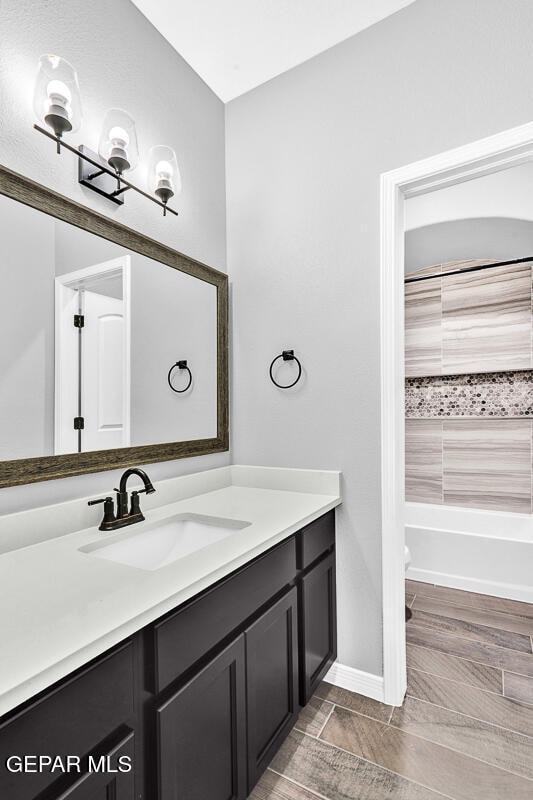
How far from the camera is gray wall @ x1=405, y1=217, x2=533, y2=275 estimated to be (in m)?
2.80

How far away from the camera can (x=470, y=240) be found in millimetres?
2963

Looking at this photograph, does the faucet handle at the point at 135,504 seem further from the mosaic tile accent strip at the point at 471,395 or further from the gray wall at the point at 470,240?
the gray wall at the point at 470,240

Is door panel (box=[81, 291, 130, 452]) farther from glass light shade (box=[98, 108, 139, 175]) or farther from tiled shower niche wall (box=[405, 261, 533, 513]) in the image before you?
tiled shower niche wall (box=[405, 261, 533, 513])

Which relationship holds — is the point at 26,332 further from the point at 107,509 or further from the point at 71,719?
the point at 71,719

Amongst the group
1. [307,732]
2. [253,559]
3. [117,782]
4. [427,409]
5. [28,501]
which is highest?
[427,409]

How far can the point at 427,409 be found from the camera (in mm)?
3275

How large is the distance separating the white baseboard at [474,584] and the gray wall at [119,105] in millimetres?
1700

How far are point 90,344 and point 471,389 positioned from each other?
2.68 meters

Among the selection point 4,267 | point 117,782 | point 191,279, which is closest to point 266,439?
point 191,279

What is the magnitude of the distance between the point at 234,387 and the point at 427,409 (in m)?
1.80

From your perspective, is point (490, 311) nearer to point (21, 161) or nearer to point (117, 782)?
point (21, 161)

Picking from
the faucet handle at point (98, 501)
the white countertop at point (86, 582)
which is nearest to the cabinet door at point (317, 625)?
the white countertop at point (86, 582)

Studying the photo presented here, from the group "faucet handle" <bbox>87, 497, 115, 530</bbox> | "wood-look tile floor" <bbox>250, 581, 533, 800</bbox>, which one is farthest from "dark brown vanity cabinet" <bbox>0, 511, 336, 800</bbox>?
"faucet handle" <bbox>87, 497, 115, 530</bbox>

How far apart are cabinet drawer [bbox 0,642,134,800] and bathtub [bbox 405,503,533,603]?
2.46m
